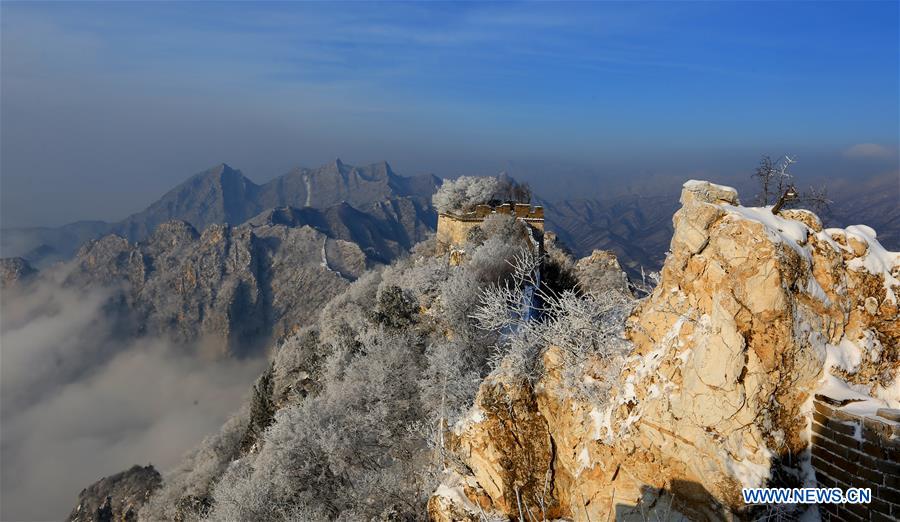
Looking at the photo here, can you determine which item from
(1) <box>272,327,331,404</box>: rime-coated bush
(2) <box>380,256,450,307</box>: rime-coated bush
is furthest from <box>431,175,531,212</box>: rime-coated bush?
(1) <box>272,327,331,404</box>: rime-coated bush

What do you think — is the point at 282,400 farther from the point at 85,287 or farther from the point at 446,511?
the point at 85,287

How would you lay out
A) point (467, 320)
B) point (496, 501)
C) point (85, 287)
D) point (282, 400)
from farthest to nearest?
point (85, 287), point (282, 400), point (467, 320), point (496, 501)

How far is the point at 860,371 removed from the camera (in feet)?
19.8

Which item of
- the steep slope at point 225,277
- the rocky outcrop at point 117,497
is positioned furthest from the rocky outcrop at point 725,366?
the steep slope at point 225,277

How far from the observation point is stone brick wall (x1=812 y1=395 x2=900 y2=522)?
16.6 feet

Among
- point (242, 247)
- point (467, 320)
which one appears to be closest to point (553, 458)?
point (467, 320)

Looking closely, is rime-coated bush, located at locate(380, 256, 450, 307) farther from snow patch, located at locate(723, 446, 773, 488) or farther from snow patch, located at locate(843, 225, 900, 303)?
snow patch, located at locate(723, 446, 773, 488)

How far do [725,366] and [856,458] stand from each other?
4.86ft

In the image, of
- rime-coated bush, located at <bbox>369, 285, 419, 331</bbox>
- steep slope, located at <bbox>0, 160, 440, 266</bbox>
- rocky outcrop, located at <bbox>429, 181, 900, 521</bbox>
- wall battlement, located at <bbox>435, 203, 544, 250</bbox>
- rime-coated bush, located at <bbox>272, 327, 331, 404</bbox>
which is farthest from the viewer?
steep slope, located at <bbox>0, 160, 440, 266</bbox>

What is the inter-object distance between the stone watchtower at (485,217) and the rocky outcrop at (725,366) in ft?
65.3

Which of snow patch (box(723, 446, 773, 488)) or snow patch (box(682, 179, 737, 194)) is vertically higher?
snow patch (box(682, 179, 737, 194))

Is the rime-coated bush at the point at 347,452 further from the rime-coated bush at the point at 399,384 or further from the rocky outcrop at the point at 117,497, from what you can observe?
the rocky outcrop at the point at 117,497

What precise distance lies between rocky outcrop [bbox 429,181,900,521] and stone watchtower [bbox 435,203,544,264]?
1990 centimetres

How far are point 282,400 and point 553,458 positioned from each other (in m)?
19.9
